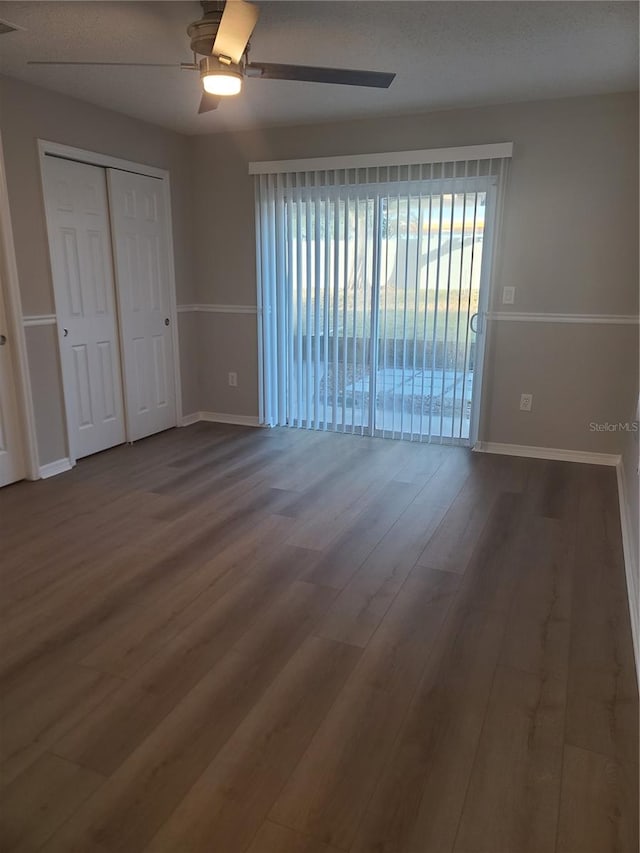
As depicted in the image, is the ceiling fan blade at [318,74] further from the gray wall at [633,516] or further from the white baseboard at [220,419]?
the white baseboard at [220,419]

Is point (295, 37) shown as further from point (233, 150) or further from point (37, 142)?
point (233, 150)

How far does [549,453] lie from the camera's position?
14.0 feet

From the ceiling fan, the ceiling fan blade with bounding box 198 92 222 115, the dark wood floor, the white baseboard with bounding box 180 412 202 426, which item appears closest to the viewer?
the dark wood floor

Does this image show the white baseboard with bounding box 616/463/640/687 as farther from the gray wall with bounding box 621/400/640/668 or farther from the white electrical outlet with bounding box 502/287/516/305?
the white electrical outlet with bounding box 502/287/516/305

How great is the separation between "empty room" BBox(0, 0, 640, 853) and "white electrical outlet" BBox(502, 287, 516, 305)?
0.04m

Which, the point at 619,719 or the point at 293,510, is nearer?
the point at 619,719

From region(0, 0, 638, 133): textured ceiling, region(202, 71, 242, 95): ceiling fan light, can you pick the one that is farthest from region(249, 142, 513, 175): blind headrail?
region(202, 71, 242, 95): ceiling fan light

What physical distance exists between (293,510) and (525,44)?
8.86 feet

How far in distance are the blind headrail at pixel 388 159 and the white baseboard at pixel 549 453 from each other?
2.06 m

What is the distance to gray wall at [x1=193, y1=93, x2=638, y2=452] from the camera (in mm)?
3762

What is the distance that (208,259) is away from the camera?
16.7 ft

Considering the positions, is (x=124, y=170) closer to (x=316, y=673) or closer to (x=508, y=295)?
(x=508, y=295)

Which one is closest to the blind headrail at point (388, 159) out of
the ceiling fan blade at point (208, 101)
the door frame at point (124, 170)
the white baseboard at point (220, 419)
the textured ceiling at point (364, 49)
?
the textured ceiling at point (364, 49)

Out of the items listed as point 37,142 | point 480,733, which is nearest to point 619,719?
point 480,733
